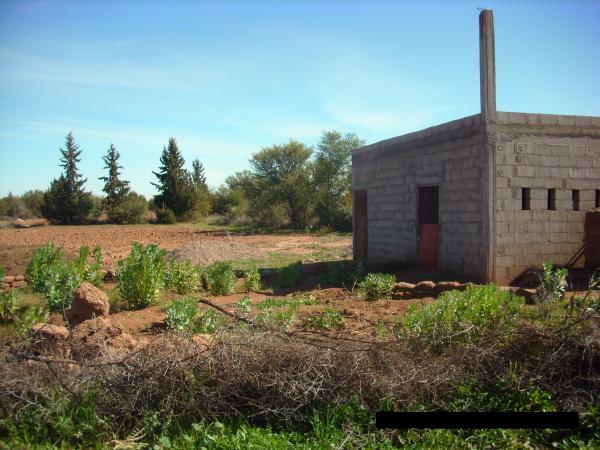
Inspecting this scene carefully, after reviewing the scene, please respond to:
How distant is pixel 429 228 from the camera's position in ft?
40.3

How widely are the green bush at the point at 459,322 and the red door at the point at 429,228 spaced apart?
6.45m

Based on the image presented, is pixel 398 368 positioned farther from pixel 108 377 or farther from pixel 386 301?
pixel 386 301

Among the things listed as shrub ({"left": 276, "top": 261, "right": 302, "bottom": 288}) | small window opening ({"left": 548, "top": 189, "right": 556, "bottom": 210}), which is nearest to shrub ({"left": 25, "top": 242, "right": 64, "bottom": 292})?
shrub ({"left": 276, "top": 261, "right": 302, "bottom": 288})

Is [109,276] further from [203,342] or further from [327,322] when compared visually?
[203,342]

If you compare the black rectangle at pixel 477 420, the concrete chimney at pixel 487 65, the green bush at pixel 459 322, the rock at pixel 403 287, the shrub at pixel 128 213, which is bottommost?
the black rectangle at pixel 477 420

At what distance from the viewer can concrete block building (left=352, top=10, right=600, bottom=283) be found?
10.3m

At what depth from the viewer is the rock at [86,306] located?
7.56 meters

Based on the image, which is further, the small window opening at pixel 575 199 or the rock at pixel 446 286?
the small window opening at pixel 575 199

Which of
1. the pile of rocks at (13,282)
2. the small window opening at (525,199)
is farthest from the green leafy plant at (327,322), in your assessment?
the pile of rocks at (13,282)

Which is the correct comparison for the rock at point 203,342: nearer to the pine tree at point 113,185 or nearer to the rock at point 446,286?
the rock at point 446,286

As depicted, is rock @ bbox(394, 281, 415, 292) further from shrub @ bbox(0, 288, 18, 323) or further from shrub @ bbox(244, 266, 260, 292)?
shrub @ bbox(0, 288, 18, 323)

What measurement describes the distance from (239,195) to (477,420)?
41986 mm

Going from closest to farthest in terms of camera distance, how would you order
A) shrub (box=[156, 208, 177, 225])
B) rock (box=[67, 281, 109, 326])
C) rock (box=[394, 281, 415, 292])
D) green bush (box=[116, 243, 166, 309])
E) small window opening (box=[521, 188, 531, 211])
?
rock (box=[67, 281, 109, 326])
green bush (box=[116, 243, 166, 309])
rock (box=[394, 281, 415, 292])
small window opening (box=[521, 188, 531, 211])
shrub (box=[156, 208, 177, 225])

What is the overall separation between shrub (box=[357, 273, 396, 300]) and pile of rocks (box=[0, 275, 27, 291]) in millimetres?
8208
